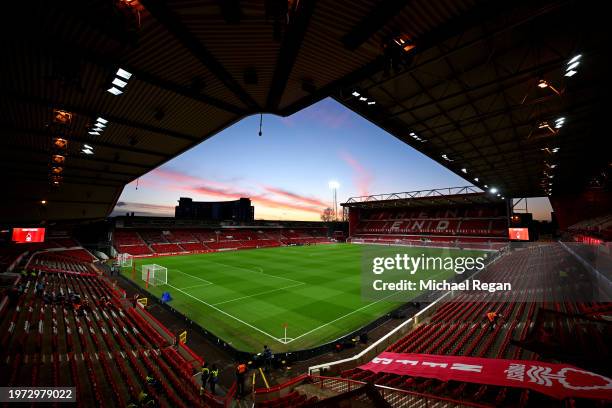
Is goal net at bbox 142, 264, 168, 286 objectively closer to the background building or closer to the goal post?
the goal post

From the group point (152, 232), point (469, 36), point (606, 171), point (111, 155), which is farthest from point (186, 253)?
point (606, 171)

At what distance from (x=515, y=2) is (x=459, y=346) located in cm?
1121

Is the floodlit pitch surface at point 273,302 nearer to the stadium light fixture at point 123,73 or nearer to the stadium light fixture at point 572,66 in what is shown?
the stadium light fixture at point 123,73

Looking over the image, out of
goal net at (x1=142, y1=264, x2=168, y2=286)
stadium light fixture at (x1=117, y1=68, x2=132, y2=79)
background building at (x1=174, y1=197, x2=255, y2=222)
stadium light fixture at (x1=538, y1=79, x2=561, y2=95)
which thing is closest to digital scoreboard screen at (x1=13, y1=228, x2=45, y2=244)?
goal net at (x1=142, y1=264, x2=168, y2=286)

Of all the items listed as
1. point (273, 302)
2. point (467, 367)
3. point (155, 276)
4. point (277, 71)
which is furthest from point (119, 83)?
point (155, 276)

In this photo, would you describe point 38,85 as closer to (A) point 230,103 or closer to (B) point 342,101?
(A) point 230,103

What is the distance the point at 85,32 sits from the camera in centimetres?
605

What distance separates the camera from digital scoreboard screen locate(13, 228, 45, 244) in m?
28.0

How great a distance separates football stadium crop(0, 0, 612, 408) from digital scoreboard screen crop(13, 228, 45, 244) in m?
5.31

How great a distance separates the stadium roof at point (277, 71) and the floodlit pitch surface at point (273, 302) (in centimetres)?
1043

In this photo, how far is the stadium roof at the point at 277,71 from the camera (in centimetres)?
582

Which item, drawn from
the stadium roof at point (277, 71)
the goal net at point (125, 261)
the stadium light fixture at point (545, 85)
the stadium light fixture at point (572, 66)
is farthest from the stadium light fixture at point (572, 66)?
the goal net at point (125, 261)

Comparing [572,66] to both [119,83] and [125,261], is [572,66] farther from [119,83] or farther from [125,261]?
[125,261]

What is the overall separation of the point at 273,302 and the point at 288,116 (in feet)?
44.5
